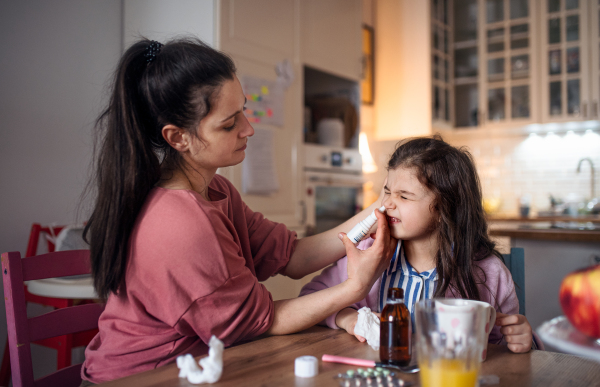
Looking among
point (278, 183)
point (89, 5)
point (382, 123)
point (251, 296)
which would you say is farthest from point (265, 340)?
point (382, 123)

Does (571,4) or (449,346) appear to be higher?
(571,4)

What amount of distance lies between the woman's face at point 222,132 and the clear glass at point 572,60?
393cm

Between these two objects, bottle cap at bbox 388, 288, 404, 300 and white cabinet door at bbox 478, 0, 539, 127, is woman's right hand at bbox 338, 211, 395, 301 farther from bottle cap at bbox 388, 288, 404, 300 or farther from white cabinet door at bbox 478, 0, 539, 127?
white cabinet door at bbox 478, 0, 539, 127

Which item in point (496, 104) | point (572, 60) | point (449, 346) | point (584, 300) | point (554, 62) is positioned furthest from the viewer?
point (496, 104)

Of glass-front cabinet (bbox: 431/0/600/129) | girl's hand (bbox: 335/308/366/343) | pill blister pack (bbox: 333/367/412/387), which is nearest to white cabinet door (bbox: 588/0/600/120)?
glass-front cabinet (bbox: 431/0/600/129)

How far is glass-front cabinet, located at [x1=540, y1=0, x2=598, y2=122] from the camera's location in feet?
13.1

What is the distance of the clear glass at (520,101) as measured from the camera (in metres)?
4.26

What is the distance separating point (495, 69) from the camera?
444cm

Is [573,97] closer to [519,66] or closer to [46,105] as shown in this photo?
[519,66]

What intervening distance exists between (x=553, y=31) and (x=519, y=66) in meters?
0.37

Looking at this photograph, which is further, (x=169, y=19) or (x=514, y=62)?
(x=514, y=62)

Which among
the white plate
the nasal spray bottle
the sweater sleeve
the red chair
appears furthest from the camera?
the red chair

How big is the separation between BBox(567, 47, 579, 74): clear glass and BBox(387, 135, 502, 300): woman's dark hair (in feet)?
11.4

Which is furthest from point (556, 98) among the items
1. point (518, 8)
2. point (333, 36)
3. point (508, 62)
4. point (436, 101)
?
point (333, 36)
